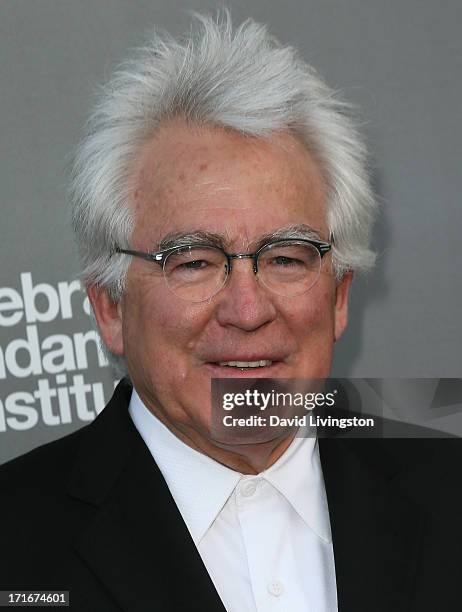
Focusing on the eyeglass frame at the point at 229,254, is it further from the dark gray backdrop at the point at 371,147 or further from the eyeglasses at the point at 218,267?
the dark gray backdrop at the point at 371,147

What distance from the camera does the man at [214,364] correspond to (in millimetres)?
1705

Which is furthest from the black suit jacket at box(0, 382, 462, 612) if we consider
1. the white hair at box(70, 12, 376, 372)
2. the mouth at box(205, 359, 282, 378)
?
the white hair at box(70, 12, 376, 372)

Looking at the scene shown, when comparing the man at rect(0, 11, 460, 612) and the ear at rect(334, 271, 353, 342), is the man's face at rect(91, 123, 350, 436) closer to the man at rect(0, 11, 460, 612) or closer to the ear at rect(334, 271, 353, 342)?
the man at rect(0, 11, 460, 612)

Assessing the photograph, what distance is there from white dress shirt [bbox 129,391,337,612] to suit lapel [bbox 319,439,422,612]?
4cm

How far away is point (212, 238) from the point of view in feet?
5.65

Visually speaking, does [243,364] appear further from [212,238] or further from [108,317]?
[108,317]

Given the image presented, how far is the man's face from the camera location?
1714 mm

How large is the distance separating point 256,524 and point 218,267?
1.52 ft

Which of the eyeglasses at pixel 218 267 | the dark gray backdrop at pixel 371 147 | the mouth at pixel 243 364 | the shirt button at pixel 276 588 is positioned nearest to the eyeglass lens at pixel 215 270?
the eyeglasses at pixel 218 267

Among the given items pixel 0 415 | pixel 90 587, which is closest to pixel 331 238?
pixel 90 587

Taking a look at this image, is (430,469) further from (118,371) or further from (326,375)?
(118,371)

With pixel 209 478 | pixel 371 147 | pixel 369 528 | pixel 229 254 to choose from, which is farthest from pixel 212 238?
pixel 371 147

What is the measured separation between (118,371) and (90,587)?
57 cm

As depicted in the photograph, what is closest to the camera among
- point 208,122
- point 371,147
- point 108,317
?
point 208,122
